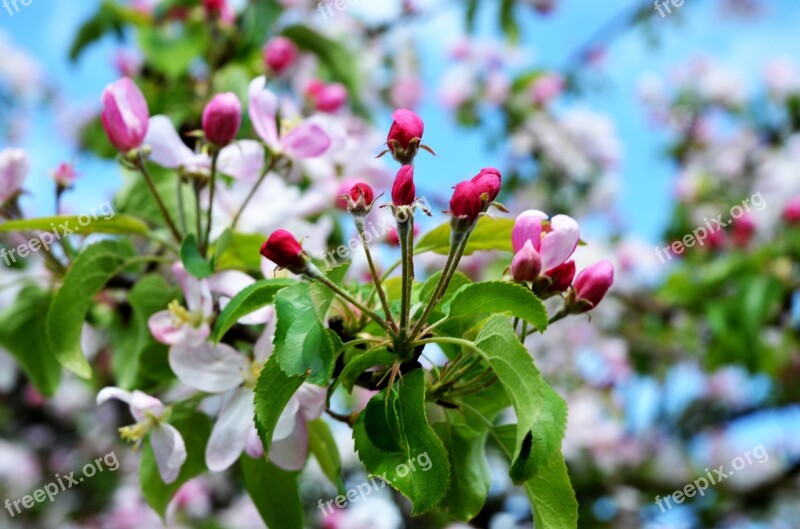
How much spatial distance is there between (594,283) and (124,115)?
50 centimetres

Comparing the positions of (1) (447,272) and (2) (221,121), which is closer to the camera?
(1) (447,272)

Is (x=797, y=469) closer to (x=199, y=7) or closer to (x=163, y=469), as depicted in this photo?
(x=199, y=7)

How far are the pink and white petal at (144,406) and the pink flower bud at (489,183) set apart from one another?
14.4 inches

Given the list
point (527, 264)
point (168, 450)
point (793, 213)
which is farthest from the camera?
point (793, 213)

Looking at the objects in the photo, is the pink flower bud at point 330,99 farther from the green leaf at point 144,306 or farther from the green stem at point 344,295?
the green stem at point 344,295

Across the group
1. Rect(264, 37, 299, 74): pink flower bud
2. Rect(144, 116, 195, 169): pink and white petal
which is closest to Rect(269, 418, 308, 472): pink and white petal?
Rect(144, 116, 195, 169): pink and white petal

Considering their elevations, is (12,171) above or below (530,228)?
above

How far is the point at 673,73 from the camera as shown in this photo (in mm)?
4754

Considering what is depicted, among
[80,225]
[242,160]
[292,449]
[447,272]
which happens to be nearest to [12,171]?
[80,225]

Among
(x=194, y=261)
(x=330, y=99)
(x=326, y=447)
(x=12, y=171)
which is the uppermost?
(x=330, y=99)

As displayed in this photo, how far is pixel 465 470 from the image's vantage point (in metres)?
0.72

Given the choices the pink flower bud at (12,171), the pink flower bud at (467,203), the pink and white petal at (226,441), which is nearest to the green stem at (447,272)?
the pink flower bud at (467,203)

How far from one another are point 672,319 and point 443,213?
2.12 m

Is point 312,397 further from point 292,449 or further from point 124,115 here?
point 124,115
